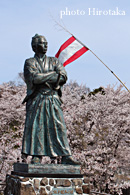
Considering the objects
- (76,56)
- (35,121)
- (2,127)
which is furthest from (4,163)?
(35,121)

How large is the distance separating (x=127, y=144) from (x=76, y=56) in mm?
7531

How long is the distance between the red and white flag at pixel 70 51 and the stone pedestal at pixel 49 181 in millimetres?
3221

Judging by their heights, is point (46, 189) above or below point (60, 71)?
below

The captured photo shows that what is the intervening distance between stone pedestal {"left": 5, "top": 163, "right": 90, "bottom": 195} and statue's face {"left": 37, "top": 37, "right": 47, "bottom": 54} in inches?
89.4

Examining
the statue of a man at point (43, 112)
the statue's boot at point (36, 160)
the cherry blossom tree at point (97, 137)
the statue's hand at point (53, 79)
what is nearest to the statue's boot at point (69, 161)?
the statue of a man at point (43, 112)

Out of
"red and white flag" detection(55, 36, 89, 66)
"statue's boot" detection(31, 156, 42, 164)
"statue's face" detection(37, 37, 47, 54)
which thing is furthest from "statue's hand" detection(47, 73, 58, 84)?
"red and white flag" detection(55, 36, 89, 66)

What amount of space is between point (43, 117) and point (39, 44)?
1.45 meters

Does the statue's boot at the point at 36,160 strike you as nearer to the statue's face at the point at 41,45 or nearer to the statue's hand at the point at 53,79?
the statue's hand at the point at 53,79

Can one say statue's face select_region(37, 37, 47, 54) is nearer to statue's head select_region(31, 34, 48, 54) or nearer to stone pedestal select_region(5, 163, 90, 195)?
statue's head select_region(31, 34, 48, 54)

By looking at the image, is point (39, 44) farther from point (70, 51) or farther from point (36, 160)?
point (36, 160)

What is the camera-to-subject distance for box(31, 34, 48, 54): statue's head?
21.4 ft

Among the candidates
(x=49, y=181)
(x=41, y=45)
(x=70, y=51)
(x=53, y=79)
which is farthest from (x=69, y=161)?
(x=70, y=51)

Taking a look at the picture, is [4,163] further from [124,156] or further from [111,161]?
[124,156]

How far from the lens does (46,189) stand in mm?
5621
